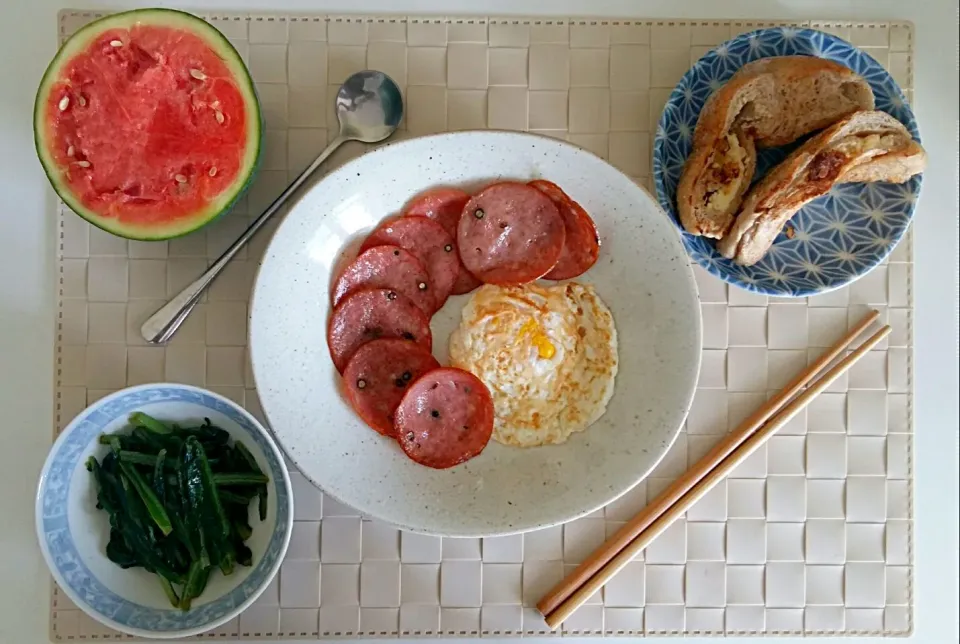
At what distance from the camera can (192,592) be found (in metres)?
1.24

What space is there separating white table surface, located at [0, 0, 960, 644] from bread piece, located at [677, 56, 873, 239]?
0.65 ft

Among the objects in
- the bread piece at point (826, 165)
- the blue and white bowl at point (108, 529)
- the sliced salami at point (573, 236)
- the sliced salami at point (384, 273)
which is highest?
the bread piece at point (826, 165)

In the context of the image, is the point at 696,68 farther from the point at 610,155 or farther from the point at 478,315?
the point at 478,315

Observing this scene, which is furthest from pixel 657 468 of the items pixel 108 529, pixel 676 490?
pixel 108 529

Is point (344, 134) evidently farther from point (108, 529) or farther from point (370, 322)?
point (108, 529)

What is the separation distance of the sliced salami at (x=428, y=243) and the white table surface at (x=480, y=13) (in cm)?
41

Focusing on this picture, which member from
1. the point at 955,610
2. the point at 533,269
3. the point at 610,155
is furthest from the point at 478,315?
the point at 955,610

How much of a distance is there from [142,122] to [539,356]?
727 millimetres

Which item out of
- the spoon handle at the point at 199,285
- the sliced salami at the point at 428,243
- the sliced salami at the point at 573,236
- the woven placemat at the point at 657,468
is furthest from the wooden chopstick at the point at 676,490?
the spoon handle at the point at 199,285

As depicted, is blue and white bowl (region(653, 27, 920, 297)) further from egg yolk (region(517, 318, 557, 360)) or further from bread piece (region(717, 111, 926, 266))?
egg yolk (region(517, 318, 557, 360))

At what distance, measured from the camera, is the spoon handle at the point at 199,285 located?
51.3 inches

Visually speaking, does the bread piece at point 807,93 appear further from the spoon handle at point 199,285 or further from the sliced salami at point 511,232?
the spoon handle at point 199,285

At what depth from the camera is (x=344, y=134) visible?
132cm

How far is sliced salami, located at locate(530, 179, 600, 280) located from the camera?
1.25 meters
